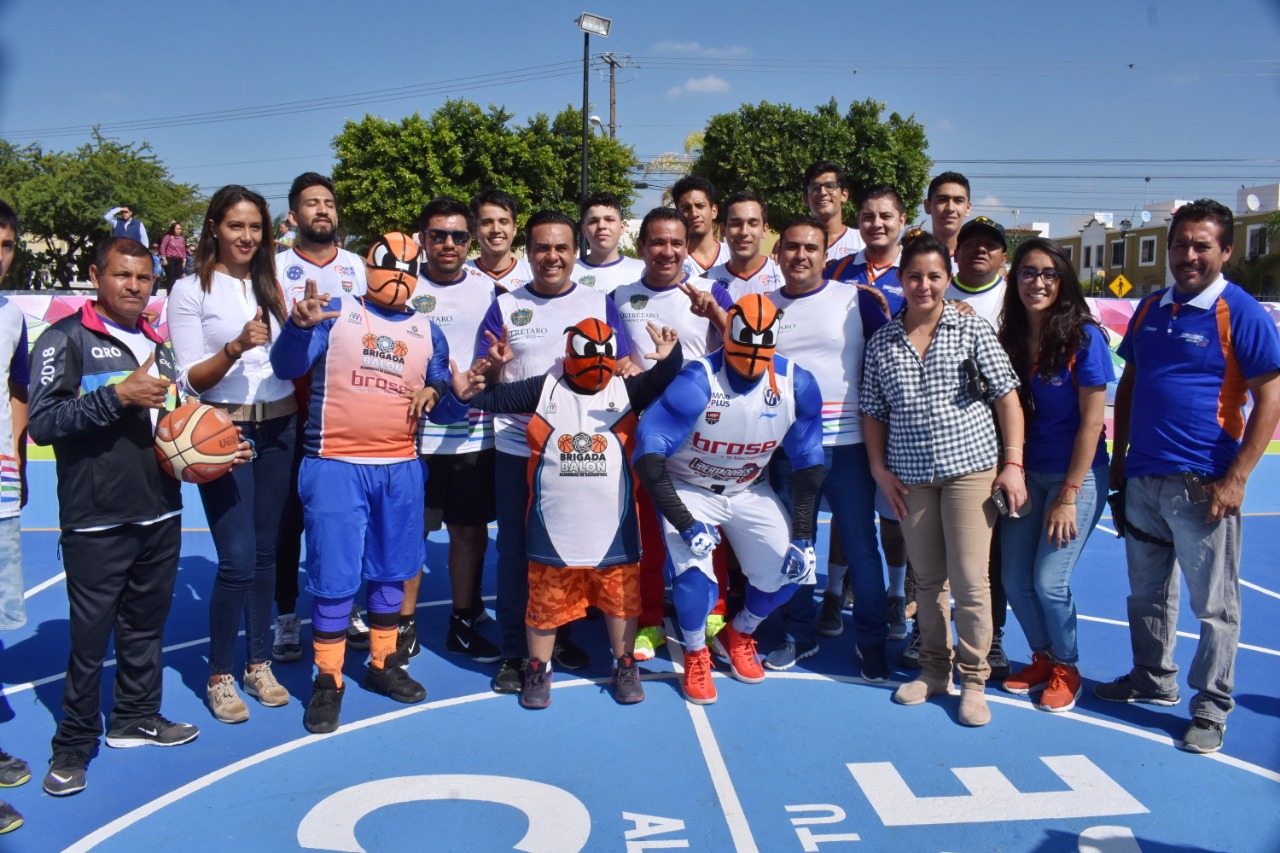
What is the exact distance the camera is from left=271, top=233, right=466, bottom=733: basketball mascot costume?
414 cm

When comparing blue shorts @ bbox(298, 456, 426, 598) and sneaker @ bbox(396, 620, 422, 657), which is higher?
blue shorts @ bbox(298, 456, 426, 598)

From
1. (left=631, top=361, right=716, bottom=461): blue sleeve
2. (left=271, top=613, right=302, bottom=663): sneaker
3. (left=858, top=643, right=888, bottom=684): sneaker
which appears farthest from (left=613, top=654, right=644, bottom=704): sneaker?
(left=271, top=613, right=302, bottom=663): sneaker

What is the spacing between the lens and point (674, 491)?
4.28 m

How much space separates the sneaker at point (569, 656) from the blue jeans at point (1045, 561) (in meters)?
2.30

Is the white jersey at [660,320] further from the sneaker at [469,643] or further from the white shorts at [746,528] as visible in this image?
the sneaker at [469,643]

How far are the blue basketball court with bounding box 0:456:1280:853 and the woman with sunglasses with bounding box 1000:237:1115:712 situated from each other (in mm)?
548

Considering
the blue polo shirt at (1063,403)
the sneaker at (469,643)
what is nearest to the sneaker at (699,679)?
A: the sneaker at (469,643)

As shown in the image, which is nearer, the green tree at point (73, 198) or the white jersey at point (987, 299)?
the white jersey at point (987, 299)

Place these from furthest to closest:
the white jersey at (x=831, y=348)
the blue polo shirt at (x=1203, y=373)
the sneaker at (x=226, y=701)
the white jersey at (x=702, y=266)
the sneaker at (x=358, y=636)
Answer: the white jersey at (x=702, y=266) < the sneaker at (x=358, y=636) < the white jersey at (x=831, y=348) < the sneaker at (x=226, y=701) < the blue polo shirt at (x=1203, y=373)

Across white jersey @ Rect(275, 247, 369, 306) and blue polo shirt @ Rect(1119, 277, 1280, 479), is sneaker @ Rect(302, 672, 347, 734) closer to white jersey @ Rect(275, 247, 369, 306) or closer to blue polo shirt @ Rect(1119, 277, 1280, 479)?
white jersey @ Rect(275, 247, 369, 306)

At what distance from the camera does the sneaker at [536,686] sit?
4.45 metres

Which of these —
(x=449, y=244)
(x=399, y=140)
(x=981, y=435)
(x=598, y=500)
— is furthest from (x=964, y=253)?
(x=399, y=140)

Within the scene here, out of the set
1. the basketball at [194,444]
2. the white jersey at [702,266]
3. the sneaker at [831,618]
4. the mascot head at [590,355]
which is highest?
the white jersey at [702,266]

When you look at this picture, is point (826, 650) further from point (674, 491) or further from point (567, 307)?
point (567, 307)
